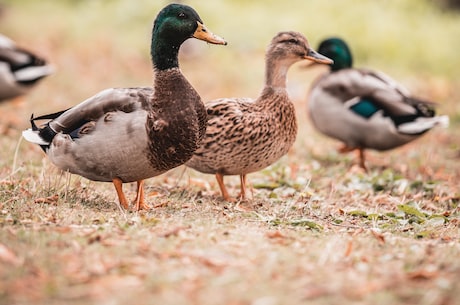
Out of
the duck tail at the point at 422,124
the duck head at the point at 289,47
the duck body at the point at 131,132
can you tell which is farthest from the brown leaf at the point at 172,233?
the duck tail at the point at 422,124

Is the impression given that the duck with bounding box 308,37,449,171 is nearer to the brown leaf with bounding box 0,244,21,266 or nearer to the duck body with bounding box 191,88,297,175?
the duck body with bounding box 191,88,297,175

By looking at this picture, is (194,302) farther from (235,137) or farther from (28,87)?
(28,87)

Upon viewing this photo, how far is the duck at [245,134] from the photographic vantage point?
4.62 m

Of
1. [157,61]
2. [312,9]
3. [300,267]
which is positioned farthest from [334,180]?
[312,9]

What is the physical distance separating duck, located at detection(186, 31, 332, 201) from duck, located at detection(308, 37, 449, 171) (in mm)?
1926

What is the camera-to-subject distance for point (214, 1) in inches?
599

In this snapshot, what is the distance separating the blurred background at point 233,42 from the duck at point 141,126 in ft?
13.1

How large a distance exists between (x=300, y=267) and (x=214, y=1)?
1281 centimetres

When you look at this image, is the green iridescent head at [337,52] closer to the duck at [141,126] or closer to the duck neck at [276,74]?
the duck neck at [276,74]

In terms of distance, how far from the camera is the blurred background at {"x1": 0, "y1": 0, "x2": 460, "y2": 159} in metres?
10.1

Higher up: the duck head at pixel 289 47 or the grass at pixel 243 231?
the duck head at pixel 289 47

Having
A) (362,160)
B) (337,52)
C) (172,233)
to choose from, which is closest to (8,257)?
(172,233)

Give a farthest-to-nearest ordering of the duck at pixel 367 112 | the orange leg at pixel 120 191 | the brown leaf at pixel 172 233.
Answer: the duck at pixel 367 112 < the orange leg at pixel 120 191 < the brown leaf at pixel 172 233

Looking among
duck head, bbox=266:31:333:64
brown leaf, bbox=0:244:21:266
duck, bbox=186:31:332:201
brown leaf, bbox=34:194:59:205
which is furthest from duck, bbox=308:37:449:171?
A: brown leaf, bbox=0:244:21:266
